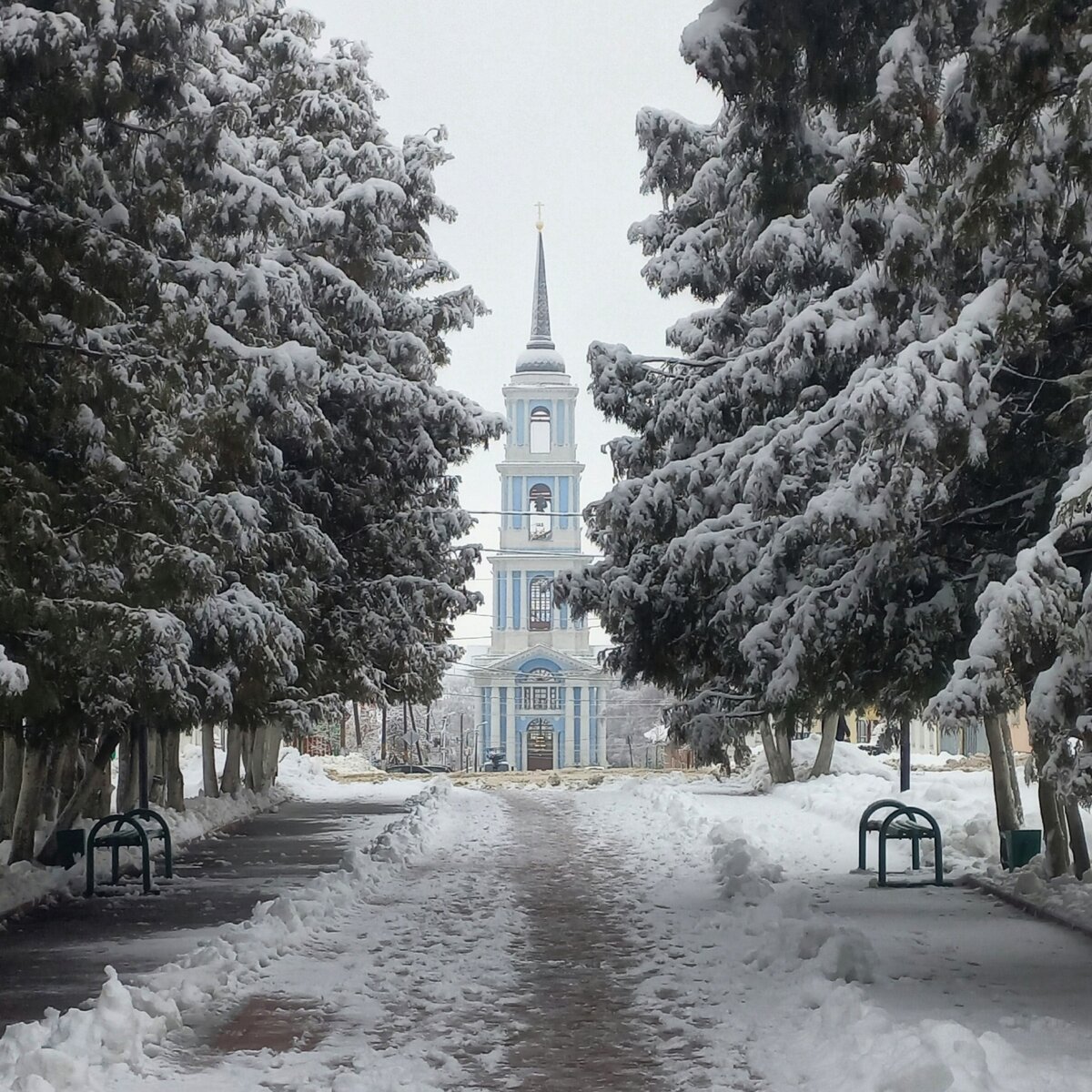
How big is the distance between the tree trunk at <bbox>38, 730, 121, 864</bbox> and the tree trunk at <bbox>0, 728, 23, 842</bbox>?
2.54 m

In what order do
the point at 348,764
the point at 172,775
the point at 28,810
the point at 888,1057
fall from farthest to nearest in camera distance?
the point at 348,764 < the point at 172,775 < the point at 28,810 < the point at 888,1057

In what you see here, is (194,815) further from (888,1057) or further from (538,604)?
(538,604)

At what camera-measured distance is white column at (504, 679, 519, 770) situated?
80.4 m

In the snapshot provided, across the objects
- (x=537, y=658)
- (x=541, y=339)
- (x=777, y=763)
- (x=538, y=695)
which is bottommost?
(x=777, y=763)

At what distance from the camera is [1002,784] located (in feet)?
54.9

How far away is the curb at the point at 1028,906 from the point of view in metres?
12.3

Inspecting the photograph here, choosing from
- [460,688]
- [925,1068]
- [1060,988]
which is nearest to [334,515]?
[1060,988]

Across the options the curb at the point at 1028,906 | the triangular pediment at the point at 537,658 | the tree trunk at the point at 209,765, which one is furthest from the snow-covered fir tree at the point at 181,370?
the triangular pediment at the point at 537,658

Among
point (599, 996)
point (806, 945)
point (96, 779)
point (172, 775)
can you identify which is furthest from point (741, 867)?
point (172, 775)

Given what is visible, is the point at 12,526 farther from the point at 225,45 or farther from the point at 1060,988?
the point at 225,45

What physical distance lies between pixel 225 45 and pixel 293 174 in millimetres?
Answer: 1658

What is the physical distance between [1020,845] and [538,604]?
210ft

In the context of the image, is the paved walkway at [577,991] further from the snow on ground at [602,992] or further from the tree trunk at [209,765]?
the tree trunk at [209,765]

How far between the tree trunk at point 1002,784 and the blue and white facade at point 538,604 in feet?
A: 178
